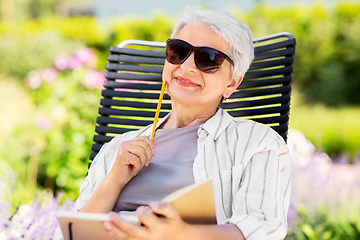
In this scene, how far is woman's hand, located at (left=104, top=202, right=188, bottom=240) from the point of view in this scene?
96 centimetres

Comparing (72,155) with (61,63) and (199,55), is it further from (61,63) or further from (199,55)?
(199,55)

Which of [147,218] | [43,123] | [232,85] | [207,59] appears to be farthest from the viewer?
[43,123]

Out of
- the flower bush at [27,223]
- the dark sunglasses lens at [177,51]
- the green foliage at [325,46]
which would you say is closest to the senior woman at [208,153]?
the dark sunglasses lens at [177,51]

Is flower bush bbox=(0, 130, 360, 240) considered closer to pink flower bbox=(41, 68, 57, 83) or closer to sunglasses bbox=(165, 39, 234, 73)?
sunglasses bbox=(165, 39, 234, 73)

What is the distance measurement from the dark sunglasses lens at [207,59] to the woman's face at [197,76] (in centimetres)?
3

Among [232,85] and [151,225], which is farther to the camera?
[232,85]

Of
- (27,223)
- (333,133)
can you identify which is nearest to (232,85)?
(27,223)

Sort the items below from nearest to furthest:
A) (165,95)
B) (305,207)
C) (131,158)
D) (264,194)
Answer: (264,194) < (131,158) < (165,95) < (305,207)

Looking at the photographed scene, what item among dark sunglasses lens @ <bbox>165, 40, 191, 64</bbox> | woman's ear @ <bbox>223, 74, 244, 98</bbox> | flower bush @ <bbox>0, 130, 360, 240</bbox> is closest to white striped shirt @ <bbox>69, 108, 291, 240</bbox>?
woman's ear @ <bbox>223, 74, 244, 98</bbox>

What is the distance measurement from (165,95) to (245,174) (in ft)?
4.17

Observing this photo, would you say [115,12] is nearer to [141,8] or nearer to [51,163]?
[141,8]

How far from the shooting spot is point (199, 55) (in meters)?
1.57

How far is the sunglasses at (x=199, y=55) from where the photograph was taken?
61.6 inches

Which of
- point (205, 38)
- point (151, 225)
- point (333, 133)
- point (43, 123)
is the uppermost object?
point (205, 38)
